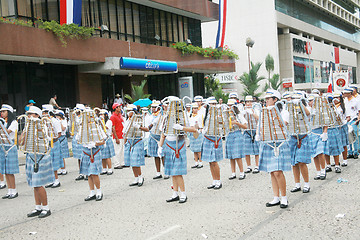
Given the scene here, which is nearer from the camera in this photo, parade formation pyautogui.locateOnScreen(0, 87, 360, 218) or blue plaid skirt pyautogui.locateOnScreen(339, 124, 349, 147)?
parade formation pyautogui.locateOnScreen(0, 87, 360, 218)

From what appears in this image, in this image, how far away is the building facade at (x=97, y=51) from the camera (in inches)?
757

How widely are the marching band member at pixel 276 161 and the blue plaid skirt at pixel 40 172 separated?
356cm

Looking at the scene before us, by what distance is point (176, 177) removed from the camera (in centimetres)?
771

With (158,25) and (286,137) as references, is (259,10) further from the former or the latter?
(286,137)

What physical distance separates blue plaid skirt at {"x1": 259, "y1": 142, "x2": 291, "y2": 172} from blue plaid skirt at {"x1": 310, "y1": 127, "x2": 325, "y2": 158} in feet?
7.93

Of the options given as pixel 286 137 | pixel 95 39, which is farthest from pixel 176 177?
pixel 95 39

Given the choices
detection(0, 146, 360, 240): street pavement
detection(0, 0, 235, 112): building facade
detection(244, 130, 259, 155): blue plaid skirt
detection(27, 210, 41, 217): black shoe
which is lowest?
detection(0, 146, 360, 240): street pavement

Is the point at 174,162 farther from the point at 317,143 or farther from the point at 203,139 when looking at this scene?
the point at 317,143

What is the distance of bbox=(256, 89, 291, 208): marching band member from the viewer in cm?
682

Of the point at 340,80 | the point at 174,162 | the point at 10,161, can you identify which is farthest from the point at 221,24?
the point at 174,162

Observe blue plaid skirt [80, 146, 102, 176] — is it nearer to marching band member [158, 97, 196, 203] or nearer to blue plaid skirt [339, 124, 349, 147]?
marching band member [158, 97, 196, 203]

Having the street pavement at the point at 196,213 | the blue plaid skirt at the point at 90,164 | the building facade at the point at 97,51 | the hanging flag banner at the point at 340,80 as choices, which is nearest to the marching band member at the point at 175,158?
the street pavement at the point at 196,213

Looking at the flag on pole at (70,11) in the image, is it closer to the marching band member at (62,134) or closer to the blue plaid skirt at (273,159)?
the marching band member at (62,134)

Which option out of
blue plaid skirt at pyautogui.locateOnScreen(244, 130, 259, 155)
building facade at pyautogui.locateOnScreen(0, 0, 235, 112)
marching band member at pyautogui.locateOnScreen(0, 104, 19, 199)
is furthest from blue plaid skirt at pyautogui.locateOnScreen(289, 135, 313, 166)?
building facade at pyautogui.locateOnScreen(0, 0, 235, 112)
